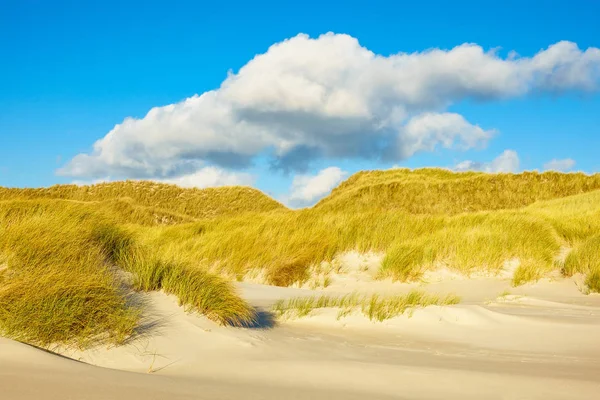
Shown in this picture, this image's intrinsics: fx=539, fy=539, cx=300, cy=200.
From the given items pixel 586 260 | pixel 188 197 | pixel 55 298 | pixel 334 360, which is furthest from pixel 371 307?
pixel 188 197

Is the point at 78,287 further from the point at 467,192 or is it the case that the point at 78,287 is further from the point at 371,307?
the point at 467,192

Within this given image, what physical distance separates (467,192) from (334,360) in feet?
79.2

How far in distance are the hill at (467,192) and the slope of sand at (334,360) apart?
19295 mm

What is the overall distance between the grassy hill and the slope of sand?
0.28 meters

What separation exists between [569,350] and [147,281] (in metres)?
3.60

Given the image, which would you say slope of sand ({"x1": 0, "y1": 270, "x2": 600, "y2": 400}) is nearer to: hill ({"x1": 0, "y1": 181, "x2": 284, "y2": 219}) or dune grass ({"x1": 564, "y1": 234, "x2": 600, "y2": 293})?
dune grass ({"x1": 564, "y1": 234, "x2": 600, "y2": 293})

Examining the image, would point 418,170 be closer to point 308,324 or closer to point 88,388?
point 308,324

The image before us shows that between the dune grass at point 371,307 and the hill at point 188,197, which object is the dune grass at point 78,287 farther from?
the hill at point 188,197

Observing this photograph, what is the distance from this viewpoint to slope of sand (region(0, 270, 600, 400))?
264cm

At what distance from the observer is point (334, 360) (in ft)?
11.7

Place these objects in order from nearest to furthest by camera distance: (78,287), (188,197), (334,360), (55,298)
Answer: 1. (334,360)
2. (55,298)
3. (78,287)
4. (188,197)

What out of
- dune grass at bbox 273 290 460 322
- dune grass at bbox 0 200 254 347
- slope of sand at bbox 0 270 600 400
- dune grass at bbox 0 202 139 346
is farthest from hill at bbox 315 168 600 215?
dune grass at bbox 0 202 139 346

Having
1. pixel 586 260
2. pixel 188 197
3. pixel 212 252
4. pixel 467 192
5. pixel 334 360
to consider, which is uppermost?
pixel 467 192

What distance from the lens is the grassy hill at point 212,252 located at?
3.72 metres
